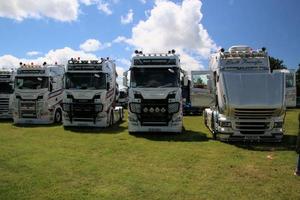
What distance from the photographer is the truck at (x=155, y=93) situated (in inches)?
716

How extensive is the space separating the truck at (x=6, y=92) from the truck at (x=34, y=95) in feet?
10.1

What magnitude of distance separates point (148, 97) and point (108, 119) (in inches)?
203

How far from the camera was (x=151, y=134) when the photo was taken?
19281 millimetres

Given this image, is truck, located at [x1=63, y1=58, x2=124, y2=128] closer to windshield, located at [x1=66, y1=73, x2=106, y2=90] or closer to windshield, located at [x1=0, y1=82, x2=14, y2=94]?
windshield, located at [x1=66, y1=73, x2=106, y2=90]

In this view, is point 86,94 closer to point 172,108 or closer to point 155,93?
point 155,93

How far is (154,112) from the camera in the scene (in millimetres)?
18250

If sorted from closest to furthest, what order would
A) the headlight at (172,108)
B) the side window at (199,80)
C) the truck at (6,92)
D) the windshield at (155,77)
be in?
1. the headlight at (172,108)
2. the windshield at (155,77)
3. the truck at (6,92)
4. the side window at (199,80)

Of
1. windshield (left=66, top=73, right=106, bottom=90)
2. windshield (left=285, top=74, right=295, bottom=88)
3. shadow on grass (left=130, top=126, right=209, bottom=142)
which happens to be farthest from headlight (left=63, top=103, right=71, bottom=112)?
windshield (left=285, top=74, right=295, bottom=88)

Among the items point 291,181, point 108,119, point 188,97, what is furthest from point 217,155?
point 188,97

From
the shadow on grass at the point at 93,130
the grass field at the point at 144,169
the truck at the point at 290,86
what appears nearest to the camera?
the grass field at the point at 144,169

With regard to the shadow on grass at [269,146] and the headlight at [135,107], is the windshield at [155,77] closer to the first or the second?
the headlight at [135,107]

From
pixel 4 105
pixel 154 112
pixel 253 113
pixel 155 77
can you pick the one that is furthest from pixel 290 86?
pixel 253 113

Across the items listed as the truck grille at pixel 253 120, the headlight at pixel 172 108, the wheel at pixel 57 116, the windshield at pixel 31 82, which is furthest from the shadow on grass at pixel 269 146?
the wheel at pixel 57 116

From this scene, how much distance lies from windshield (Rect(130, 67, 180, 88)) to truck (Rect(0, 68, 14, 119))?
40.2 ft
